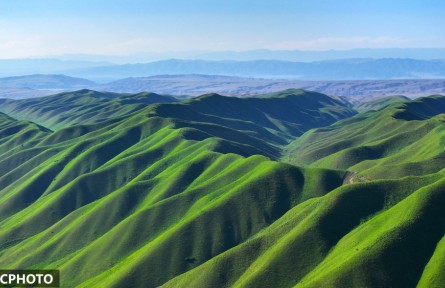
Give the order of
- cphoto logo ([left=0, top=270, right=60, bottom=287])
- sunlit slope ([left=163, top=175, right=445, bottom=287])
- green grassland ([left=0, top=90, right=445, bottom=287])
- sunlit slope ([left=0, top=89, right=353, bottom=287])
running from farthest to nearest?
cphoto logo ([left=0, top=270, right=60, bottom=287]) < sunlit slope ([left=0, top=89, right=353, bottom=287]) < green grassland ([left=0, top=90, right=445, bottom=287]) < sunlit slope ([left=163, top=175, right=445, bottom=287])

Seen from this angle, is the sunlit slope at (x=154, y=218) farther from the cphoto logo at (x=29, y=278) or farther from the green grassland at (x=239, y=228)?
the cphoto logo at (x=29, y=278)

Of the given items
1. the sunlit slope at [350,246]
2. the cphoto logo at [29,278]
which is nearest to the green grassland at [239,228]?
the sunlit slope at [350,246]

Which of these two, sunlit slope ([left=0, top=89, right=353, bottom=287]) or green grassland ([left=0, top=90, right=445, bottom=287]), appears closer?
green grassland ([left=0, top=90, right=445, bottom=287])

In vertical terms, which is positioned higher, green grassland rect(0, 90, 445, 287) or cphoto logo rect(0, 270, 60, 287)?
green grassland rect(0, 90, 445, 287)

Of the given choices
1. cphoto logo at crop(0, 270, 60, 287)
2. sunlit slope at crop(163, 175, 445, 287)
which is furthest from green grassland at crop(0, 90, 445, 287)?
cphoto logo at crop(0, 270, 60, 287)

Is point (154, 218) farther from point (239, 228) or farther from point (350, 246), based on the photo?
point (350, 246)

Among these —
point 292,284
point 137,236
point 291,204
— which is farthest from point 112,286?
point 291,204

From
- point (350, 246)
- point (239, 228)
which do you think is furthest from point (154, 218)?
point (350, 246)

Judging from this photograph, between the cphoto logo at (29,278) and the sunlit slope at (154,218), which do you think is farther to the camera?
the cphoto logo at (29,278)

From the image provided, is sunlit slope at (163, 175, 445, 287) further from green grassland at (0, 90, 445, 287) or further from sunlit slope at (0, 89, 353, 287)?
sunlit slope at (0, 89, 353, 287)
